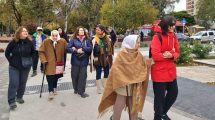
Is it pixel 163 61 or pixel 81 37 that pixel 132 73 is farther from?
pixel 81 37

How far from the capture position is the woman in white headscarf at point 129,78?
19.6 feet

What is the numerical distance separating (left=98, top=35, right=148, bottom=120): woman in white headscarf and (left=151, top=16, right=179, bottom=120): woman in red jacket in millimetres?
347

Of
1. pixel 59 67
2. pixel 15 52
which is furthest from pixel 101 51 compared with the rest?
pixel 15 52

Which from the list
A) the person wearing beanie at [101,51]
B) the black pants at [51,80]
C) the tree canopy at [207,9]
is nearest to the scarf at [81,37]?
the person wearing beanie at [101,51]

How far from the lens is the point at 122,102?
6074mm

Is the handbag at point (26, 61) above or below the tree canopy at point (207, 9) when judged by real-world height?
below

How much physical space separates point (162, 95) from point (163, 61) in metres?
0.55

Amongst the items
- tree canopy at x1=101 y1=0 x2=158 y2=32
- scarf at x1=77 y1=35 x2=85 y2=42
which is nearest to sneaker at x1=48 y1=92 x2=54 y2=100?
scarf at x1=77 y1=35 x2=85 y2=42

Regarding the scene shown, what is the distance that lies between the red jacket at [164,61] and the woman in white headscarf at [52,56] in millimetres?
3188

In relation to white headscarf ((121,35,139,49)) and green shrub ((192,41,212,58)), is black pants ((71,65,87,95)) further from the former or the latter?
green shrub ((192,41,212,58))

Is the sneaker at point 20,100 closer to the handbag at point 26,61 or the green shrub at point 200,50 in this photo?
the handbag at point 26,61

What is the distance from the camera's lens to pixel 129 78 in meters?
5.97

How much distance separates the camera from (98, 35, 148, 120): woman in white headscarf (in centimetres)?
596

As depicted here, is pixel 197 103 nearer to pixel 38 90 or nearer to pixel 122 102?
pixel 122 102
